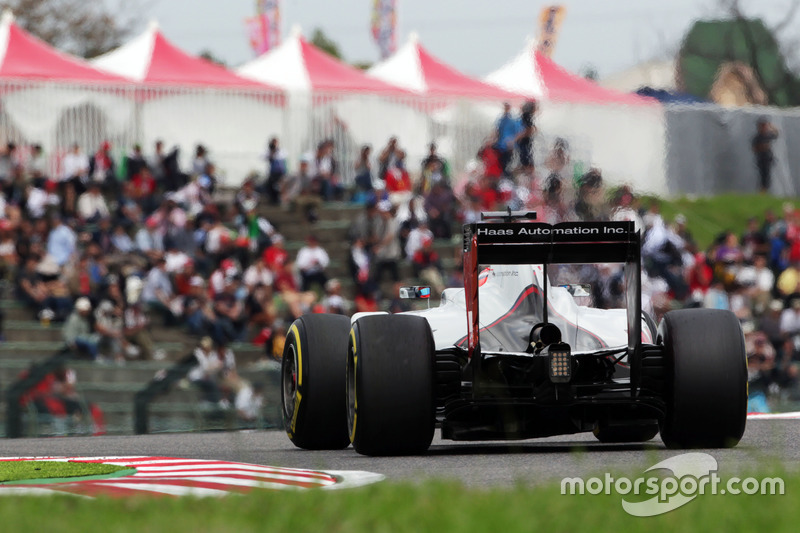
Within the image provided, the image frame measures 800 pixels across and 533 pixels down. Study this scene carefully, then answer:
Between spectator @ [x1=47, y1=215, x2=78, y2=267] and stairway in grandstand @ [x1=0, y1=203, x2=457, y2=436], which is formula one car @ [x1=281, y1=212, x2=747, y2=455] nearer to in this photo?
stairway in grandstand @ [x1=0, y1=203, x2=457, y2=436]

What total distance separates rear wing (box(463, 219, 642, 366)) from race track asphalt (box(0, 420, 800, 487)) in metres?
0.84

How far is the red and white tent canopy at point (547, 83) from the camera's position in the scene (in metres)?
32.0

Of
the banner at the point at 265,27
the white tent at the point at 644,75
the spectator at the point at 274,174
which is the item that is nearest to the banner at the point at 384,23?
the banner at the point at 265,27

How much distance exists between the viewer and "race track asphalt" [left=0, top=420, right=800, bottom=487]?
23.8 ft

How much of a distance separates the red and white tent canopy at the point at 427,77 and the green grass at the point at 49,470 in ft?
75.6

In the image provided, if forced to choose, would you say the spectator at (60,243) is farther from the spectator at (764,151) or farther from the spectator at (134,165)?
the spectator at (764,151)

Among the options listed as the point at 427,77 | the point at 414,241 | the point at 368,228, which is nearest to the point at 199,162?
the point at 368,228

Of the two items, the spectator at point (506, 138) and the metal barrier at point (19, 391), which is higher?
the spectator at point (506, 138)

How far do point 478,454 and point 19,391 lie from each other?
7085 millimetres

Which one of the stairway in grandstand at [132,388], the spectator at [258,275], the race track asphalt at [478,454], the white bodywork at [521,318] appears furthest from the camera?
the spectator at [258,275]

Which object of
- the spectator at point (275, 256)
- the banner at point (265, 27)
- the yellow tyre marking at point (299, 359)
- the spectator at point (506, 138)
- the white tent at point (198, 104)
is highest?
the banner at point (265, 27)

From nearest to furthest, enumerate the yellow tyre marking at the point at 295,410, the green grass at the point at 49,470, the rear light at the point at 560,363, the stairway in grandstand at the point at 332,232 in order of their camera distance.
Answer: the green grass at the point at 49,470, the rear light at the point at 560,363, the yellow tyre marking at the point at 295,410, the stairway in grandstand at the point at 332,232

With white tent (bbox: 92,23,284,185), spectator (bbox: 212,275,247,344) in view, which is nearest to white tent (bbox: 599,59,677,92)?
white tent (bbox: 92,23,284,185)

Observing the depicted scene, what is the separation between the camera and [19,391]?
1456 cm
